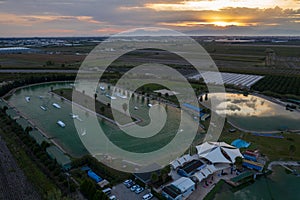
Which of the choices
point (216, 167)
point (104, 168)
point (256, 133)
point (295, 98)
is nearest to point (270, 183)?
point (216, 167)

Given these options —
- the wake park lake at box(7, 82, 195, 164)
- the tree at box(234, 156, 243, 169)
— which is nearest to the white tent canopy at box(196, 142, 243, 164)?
the tree at box(234, 156, 243, 169)

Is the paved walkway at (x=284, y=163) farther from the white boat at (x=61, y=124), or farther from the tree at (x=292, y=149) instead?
the white boat at (x=61, y=124)

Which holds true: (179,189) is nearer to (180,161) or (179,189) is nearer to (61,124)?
(180,161)

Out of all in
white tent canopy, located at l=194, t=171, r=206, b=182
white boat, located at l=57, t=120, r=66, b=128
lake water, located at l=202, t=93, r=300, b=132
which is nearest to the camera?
white tent canopy, located at l=194, t=171, r=206, b=182

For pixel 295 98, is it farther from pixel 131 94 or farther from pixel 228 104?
pixel 131 94

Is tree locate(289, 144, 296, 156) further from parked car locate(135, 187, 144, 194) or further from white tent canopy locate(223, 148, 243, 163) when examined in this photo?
parked car locate(135, 187, 144, 194)
